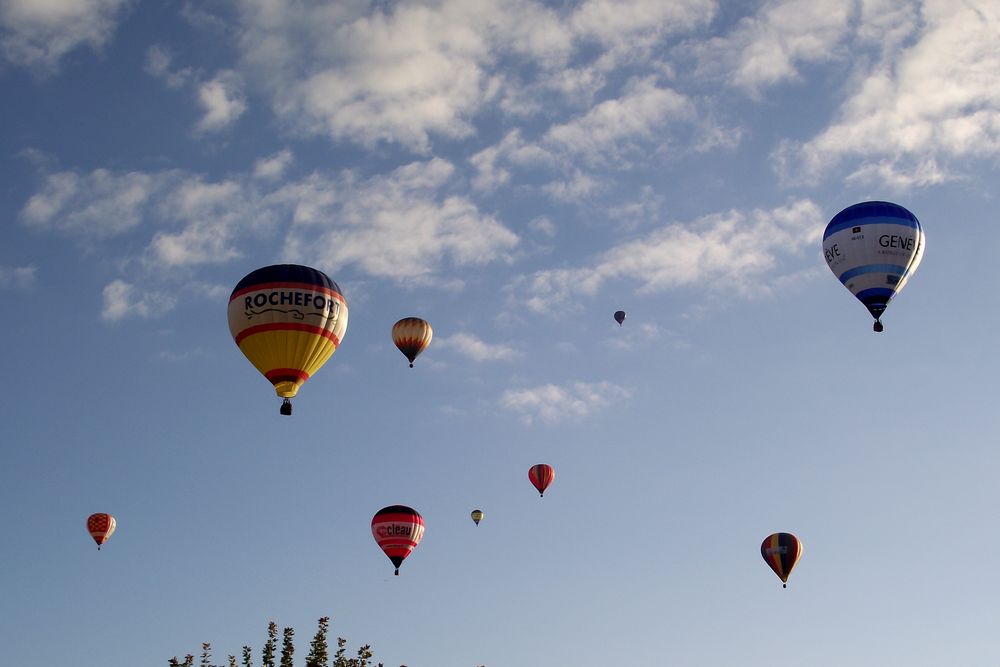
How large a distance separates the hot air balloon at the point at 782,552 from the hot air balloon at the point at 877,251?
1888cm

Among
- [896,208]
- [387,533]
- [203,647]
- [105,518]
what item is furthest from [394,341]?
[203,647]

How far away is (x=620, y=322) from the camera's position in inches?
3093

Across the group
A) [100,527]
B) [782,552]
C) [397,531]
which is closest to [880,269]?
[782,552]

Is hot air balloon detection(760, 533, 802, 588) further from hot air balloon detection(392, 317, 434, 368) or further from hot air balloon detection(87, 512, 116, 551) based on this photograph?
hot air balloon detection(87, 512, 116, 551)

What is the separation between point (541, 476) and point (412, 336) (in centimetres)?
1509

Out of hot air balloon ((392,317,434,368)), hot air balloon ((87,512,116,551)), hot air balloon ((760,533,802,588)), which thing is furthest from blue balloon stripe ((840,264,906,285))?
hot air balloon ((87,512,116,551))

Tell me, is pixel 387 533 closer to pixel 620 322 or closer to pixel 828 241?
pixel 620 322

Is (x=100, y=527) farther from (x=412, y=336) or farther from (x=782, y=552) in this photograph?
(x=782, y=552)

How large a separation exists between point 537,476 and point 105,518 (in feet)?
90.4

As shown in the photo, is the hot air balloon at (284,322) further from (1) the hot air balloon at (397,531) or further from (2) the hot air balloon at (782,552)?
(2) the hot air balloon at (782,552)

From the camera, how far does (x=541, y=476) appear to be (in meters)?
81.2

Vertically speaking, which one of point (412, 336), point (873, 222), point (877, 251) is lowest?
point (877, 251)

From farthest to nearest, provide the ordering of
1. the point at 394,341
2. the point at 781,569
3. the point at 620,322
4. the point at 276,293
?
the point at 620,322 → the point at 394,341 → the point at 781,569 → the point at 276,293

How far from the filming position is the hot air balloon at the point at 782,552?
67375mm
